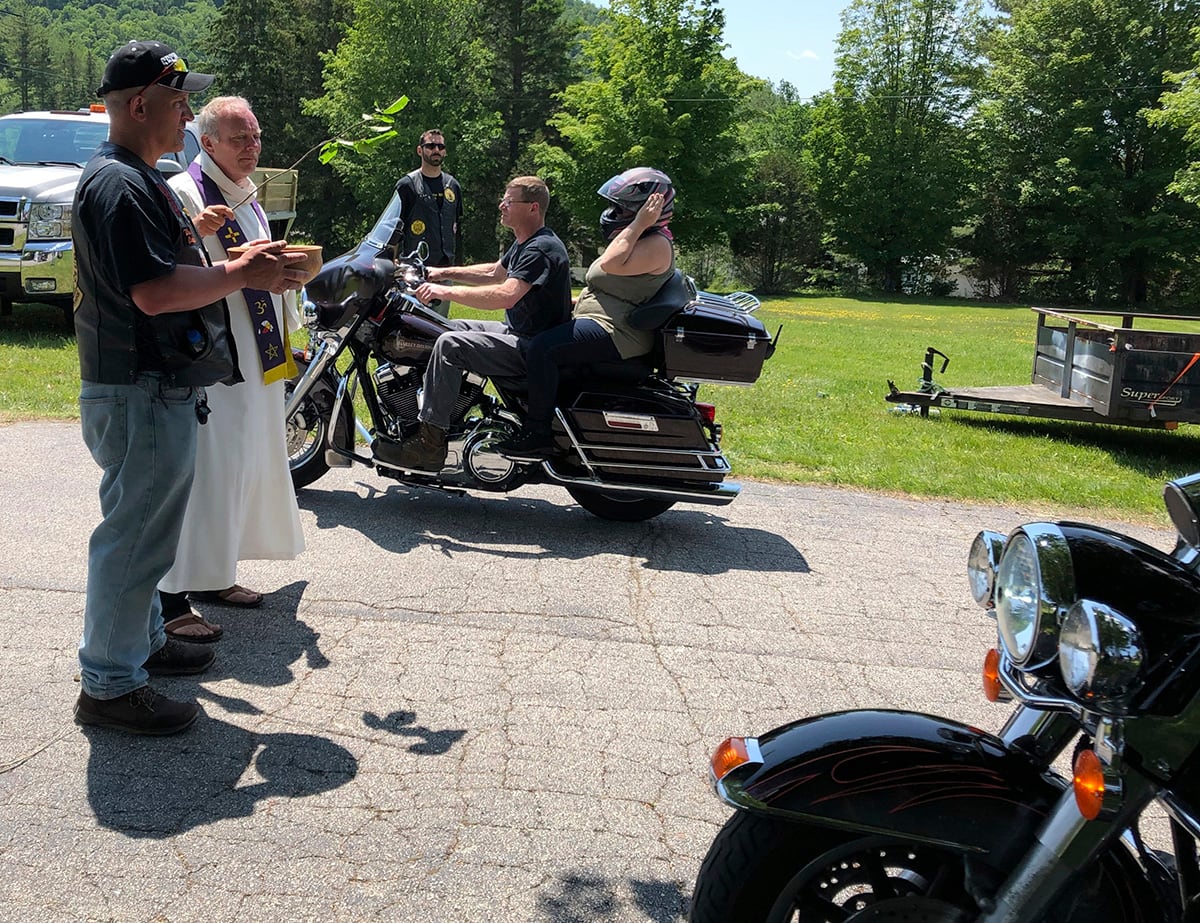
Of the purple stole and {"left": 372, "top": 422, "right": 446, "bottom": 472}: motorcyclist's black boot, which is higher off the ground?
the purple stole

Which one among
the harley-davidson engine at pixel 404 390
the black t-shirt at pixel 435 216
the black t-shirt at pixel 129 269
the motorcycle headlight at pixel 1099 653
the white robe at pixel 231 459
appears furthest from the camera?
the black t-shirt at pixel 435 216

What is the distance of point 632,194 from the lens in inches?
233

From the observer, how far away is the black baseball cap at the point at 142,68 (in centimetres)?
339

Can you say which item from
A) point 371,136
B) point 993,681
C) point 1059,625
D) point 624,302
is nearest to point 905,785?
point 993,681

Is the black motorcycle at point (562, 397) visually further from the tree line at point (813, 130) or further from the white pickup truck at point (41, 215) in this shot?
the tree line at point (813, 130)

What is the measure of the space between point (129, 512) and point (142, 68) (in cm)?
141

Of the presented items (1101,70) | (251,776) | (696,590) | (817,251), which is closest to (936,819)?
(251,776)

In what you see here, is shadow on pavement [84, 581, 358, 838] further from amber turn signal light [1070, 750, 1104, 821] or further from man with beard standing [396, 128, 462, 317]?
man with beard standing [396, 128, 462, 317]

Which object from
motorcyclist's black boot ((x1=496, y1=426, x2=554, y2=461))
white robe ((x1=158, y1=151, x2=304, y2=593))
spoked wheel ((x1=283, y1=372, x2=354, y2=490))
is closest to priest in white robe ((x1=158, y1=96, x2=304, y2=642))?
white robe ((x1=158, y1=151, x2=304, y2=593))

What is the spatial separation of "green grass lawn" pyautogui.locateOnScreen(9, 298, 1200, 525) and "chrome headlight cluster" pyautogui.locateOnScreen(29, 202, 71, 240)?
1177 mm

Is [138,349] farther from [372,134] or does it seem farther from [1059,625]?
[1059,625]

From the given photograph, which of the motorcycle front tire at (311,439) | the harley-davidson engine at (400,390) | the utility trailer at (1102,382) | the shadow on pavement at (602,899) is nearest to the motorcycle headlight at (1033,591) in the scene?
the shadow on pavement at (602,899)

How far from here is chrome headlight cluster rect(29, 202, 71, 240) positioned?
11352mm

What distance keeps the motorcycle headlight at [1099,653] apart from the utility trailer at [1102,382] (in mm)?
7658
